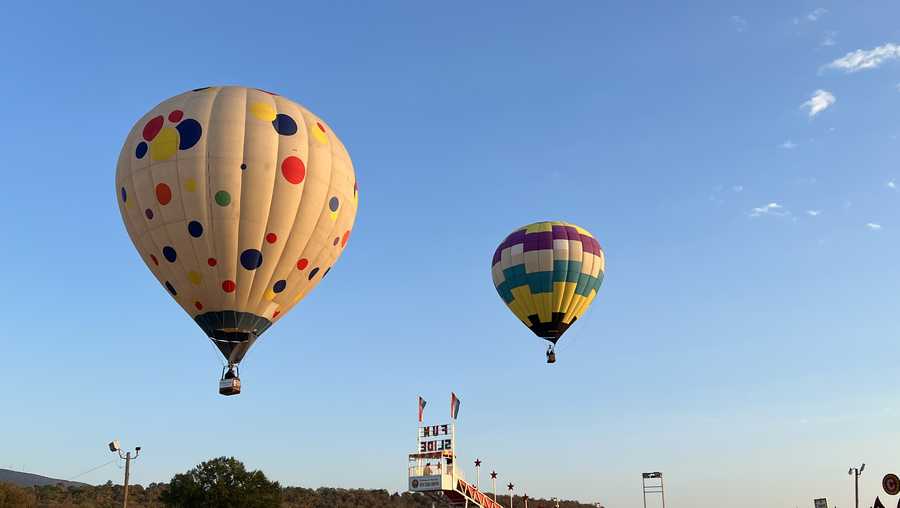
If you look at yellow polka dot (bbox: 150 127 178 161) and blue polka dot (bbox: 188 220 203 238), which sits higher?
yellow polka dot (bbox: 150 127 178 161)

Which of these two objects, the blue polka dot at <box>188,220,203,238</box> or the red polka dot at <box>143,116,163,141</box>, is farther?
the red polka dot at <box>143,116,163,141</box>

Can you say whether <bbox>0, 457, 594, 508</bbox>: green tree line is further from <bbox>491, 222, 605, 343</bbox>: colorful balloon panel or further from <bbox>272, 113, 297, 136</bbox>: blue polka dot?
<bbox>272, 113, 297, 136</bbox>: blue polka dot

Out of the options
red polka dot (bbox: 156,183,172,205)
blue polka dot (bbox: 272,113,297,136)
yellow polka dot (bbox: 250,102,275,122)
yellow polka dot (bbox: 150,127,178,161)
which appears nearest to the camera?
red polka dot (bbox: 156,183,172,205)

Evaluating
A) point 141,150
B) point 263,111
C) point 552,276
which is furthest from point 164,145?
point 552,276

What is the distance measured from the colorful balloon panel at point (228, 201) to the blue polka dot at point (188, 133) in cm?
4

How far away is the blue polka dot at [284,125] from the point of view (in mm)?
34719

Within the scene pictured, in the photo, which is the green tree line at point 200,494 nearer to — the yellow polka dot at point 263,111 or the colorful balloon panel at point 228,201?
the colorful balloon panel at point 228,201

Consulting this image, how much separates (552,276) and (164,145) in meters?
28.0

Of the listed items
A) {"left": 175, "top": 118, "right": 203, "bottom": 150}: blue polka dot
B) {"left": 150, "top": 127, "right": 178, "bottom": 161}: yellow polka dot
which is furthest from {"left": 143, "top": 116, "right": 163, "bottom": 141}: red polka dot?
{"left": 175, "top": 118, "right": 203, "bottom": 150}: blue polka dot

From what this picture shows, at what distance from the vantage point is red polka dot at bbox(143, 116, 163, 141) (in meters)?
34.3

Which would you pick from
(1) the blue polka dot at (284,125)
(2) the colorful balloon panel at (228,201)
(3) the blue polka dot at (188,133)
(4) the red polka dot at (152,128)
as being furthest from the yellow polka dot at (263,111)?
(4) the red polka dot at (152,128)

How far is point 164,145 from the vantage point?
33844 millimetres

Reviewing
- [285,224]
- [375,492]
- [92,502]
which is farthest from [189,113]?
[375,492]

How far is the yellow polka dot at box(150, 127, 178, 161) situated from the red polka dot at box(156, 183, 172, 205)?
3.62ft
